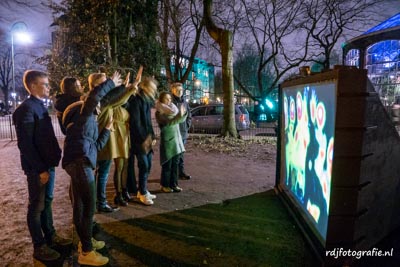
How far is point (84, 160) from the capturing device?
3.14 meters

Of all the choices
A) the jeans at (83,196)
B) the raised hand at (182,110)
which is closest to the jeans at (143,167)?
the raised hand at (182,110)

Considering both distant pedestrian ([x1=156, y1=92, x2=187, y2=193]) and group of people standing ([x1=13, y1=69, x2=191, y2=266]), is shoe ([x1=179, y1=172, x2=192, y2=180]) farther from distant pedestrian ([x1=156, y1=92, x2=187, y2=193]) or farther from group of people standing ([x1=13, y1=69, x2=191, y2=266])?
group of people standing ([x1=13, y1=69, x2=191, y2=266])

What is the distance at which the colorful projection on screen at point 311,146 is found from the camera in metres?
3.01

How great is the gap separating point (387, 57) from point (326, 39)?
1766 cm

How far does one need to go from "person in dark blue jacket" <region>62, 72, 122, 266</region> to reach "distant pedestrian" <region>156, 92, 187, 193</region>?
2083mm

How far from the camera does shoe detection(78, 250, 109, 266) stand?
3.27m

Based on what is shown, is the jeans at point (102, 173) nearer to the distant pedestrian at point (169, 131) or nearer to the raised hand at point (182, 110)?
the distant pedestrian at point (169, 131)

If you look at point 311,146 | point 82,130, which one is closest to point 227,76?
point 311,146

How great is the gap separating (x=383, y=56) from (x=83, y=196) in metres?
9.33

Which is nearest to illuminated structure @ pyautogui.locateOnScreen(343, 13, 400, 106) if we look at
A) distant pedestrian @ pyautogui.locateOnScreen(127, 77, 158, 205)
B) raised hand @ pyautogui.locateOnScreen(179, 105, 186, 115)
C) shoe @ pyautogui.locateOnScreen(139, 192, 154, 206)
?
raised hand @ pyautogui.locateOnScreen(179, 105, 186, 115)

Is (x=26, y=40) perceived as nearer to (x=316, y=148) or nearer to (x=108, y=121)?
(x=108, y=121)

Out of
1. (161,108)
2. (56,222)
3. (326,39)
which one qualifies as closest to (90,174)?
(56,222)

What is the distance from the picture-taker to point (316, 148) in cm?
338

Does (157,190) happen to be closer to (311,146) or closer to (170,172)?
(170,172)
